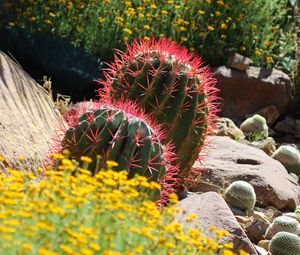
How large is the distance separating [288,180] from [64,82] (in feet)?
9.21

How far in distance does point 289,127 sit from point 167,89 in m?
5.14

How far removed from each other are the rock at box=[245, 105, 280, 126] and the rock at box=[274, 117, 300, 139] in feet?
0.43

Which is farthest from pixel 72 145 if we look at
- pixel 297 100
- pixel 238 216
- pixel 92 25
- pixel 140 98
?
pixel 297 100

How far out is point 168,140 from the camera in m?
5.77

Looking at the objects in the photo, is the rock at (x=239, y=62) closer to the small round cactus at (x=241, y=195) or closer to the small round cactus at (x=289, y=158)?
the small round cactus at (x=289, y=158)

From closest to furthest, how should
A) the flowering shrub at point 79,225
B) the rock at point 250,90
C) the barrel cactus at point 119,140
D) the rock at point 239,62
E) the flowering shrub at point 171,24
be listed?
the flowering shrub at point 79,225 < the barrel cactus at point 119,140 < the flowering shrub at point 171,24 < the rock at point 250,90 < the rock at point 239,62

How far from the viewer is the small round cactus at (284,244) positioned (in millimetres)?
5594

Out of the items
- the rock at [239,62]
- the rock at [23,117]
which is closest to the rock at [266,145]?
the rock at [239,62]

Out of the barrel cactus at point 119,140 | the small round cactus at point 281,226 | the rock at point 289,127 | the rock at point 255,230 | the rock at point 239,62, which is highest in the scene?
the barrel cactus at point 119,140

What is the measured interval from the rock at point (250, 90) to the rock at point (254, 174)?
8.26ft

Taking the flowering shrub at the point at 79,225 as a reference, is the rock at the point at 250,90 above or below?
below

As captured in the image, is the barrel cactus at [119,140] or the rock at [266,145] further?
the rock at [266,145]

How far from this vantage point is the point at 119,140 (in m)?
4.68

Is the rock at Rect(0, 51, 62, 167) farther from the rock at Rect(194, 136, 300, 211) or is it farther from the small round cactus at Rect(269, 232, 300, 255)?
the small round cactus at Rect(269, 232, 300, 255)
